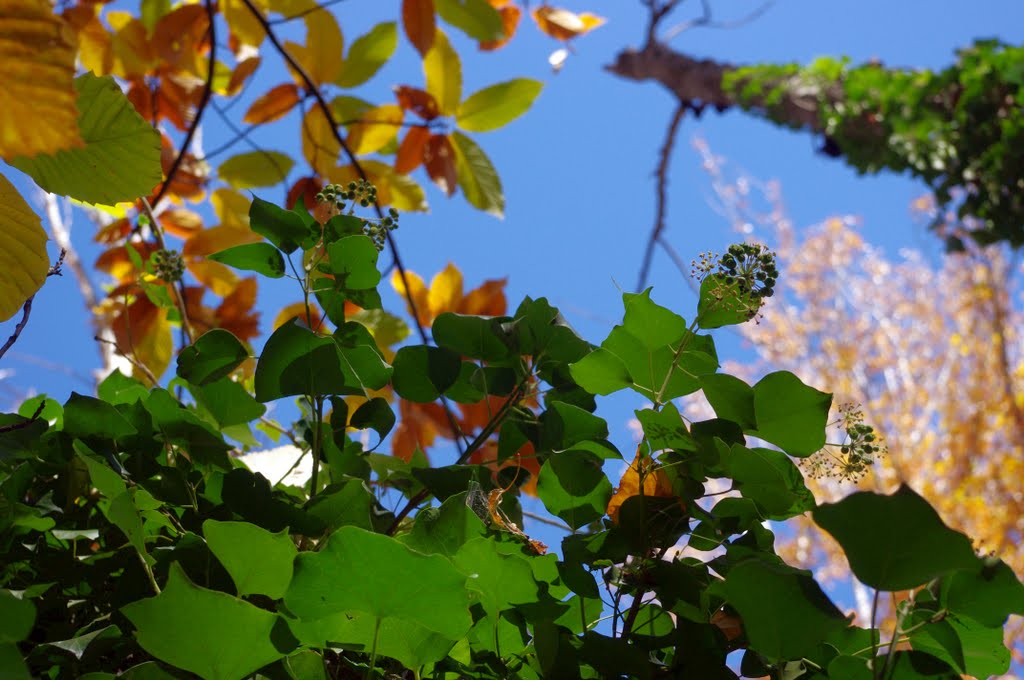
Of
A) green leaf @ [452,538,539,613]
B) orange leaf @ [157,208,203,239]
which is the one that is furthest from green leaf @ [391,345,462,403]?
orange leaf @ [157,208,203,239]

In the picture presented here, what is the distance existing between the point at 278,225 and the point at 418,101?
26.0 inches

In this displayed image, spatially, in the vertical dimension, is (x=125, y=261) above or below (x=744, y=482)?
above

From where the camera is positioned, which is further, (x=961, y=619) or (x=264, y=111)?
(x=264, y=111)

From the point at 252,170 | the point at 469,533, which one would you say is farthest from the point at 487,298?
the point at 469,533

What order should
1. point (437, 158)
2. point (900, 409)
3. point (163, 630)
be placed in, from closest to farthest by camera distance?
point (163, 630)
point (437, 158)
point (900, 409)

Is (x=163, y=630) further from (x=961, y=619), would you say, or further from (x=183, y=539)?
(x=961, y=619)

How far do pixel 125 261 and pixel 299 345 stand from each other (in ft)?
2.49

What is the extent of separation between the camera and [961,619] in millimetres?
221

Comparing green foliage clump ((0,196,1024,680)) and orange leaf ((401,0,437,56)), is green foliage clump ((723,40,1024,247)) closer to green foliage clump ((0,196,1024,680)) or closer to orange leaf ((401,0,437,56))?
orange leaf ((401,0,437,56))

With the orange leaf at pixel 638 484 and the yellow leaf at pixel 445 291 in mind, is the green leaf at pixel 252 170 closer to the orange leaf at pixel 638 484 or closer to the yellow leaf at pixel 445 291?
the yellow leaf at pixel 445 291

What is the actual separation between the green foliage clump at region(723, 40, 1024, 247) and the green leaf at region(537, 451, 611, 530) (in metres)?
3.58

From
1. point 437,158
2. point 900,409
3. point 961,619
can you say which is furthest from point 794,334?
point 961,619

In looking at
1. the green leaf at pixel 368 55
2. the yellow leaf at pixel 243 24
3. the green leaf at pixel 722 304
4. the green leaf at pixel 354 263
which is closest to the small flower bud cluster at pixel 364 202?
the green leaf at pixel 354 263

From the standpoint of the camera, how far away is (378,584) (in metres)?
0.17
